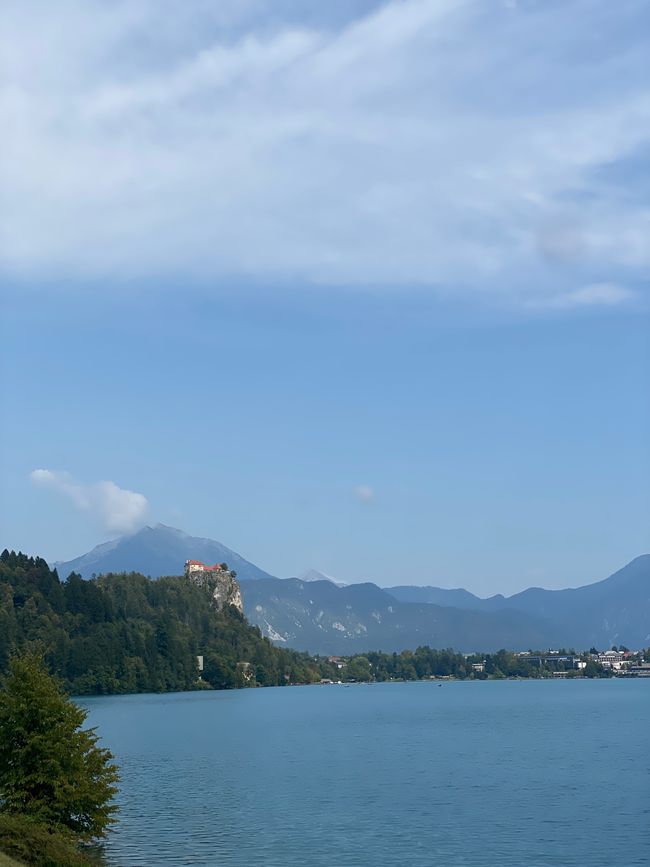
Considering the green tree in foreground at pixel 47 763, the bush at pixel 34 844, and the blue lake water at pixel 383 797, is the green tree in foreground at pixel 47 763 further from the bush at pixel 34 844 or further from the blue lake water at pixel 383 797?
the blue lake water at pixel 383 797

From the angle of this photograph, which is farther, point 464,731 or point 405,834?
point 464,731

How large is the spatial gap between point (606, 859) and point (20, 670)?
3315cm

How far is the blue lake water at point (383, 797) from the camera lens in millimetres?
63500

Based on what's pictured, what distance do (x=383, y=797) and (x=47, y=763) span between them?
34.2 meters

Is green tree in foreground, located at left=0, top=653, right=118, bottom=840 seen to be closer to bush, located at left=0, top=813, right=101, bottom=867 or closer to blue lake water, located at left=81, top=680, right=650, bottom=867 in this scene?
bush, located at left=0, top=813, right=101, bottom=867

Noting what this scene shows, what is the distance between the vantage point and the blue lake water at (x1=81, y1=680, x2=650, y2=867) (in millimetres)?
63500

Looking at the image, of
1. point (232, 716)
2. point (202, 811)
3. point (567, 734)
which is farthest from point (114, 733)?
point (202, 811)

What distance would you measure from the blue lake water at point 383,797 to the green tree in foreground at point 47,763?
15.5 feet

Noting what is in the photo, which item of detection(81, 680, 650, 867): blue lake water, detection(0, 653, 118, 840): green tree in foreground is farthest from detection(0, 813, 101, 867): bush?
detection(81, 680, 650, 867): blue lake water

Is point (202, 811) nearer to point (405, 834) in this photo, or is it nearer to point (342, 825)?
point (342, 825)

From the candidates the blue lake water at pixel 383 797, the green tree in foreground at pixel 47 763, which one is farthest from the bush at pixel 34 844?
the blue lake water at pixel 383 797

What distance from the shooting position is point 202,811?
7831cm

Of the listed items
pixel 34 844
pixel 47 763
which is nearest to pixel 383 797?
pixel 47 763

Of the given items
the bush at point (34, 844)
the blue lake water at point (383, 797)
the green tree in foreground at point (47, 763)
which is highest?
the green tree in foreground at point (47, 763)
